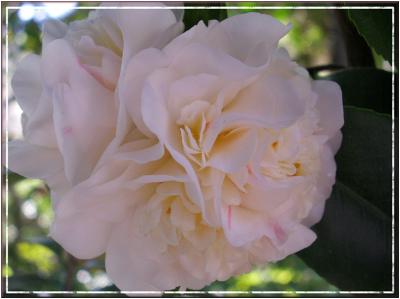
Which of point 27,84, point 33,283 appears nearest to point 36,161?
point 27,84

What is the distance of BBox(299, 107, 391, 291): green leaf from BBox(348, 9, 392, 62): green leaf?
0.11 m

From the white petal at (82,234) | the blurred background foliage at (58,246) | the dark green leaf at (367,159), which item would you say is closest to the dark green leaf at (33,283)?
the blurred background foliage at (58,246)

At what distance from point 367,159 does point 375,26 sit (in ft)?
0.56

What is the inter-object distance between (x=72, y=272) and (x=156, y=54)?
2.92 feet

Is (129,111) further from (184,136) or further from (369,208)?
(369,208)

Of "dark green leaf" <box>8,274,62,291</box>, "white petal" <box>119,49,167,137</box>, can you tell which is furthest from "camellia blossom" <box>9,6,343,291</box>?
"dark green leaf" <box>8,274,62,291</box>

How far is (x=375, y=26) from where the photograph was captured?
2.22 feet

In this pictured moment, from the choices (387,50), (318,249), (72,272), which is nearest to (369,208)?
(318,249)

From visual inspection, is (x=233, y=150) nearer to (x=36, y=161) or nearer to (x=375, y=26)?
(x=36, y=161)

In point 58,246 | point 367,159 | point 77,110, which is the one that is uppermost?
point 77,110

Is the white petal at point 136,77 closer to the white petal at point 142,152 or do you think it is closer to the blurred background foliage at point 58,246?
the white petal at point 142,152

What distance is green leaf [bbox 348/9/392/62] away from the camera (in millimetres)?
669

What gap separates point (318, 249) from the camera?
70 cm

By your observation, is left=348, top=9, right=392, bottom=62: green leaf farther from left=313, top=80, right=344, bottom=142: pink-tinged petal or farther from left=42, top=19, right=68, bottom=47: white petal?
left=42, top=19, right=68, bottom=47: white petal
